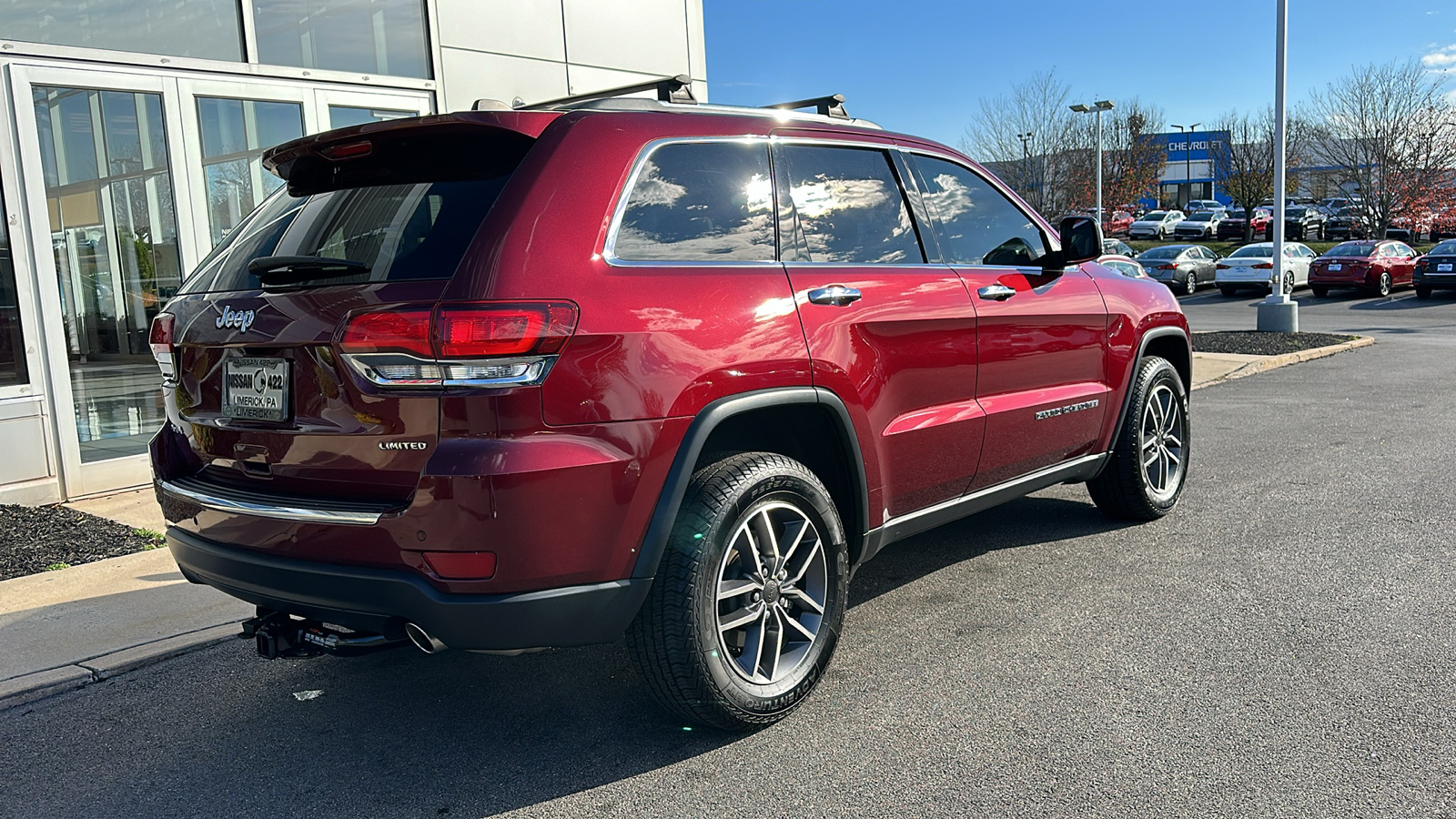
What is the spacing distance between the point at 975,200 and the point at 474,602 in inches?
111

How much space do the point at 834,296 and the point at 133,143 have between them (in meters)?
6.01

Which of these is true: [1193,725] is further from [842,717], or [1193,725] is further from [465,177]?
[465,177]

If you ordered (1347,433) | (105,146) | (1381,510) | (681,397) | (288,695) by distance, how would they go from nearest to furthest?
(681,397) < (288,695) < (1381,510) < (105,146) < (1347,433)

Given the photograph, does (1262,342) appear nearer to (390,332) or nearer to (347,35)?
(347,35)

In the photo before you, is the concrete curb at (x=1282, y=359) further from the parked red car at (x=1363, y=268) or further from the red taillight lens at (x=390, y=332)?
the parked red car at (x=1363, y=268)

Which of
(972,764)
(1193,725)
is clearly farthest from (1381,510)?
(972,764)

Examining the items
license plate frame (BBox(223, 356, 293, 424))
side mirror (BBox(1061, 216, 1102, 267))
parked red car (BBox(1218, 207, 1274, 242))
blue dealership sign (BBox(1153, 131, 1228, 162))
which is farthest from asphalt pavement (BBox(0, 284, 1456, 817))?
blue dealership sign (BBox(1153, 131, 1228, 162))

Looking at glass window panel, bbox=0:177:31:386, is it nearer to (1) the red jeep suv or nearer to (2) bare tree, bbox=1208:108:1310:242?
(1) the red jeep suv

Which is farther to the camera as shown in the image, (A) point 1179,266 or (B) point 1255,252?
(A) point 1179,266

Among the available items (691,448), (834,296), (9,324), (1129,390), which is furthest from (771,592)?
(9,324)

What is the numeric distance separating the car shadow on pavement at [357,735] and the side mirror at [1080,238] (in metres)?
2.62

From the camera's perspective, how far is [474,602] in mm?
2803

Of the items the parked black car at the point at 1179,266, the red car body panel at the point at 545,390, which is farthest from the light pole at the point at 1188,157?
the red car body panel at the point at 545,390

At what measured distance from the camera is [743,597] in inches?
133
